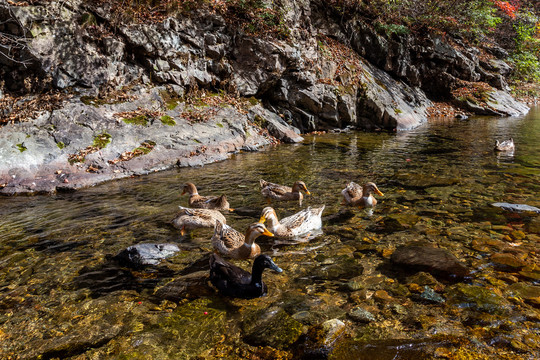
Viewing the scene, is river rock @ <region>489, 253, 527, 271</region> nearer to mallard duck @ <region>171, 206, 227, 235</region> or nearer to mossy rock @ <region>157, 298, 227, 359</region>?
mossy rock @ <region>157, 298, 227, 359</region>

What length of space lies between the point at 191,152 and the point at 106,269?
878cm

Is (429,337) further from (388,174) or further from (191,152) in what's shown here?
(191,152)

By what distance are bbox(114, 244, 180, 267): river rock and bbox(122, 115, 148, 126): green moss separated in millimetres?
9585

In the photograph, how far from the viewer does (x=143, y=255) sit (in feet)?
17.0

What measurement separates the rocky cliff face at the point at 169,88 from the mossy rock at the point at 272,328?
859 cm

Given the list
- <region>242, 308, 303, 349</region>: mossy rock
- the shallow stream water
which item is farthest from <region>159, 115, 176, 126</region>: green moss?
<region>242, 308, 303, 349</region>: mossy rock

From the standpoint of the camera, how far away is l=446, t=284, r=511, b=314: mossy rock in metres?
3.84

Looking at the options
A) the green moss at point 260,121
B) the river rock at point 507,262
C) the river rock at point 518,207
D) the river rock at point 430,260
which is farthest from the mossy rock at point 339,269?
the green moss at point 260,121

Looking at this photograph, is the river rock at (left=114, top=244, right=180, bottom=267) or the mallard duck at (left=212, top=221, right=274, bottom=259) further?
the mallard duck at (left=212, top=221, right=274, bottom=259)

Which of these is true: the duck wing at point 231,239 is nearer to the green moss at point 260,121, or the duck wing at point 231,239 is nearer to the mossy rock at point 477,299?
the mossy rock at point 477,299

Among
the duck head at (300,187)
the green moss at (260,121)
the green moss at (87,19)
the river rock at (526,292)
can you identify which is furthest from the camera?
the green moss at (260,121)

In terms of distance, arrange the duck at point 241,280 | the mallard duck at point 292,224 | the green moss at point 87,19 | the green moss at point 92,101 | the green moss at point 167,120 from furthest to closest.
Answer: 1. the green moss at point 87,19
2. the green moss at point 167,120
3. the green moss at point 92,101
4. the mallard duck at point 292,224
5. the duck at point 241,280

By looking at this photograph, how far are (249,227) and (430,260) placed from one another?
111 inches

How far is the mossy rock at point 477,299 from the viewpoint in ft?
12.6
